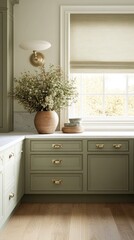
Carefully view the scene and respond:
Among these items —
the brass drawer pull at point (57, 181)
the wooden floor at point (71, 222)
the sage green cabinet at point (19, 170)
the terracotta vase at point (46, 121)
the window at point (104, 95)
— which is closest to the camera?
the wooden floor at point (71, 222)

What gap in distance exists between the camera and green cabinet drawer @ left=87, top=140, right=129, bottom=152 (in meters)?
4.24

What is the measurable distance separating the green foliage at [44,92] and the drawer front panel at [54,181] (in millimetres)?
843

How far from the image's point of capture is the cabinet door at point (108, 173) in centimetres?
425

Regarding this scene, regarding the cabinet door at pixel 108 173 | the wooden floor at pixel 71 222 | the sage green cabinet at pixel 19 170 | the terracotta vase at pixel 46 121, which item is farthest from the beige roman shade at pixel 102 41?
the wooden floor at pixel 71 222

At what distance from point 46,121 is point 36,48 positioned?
96 centimetres

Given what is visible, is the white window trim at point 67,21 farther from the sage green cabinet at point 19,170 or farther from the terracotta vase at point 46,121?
the sage green cabinet at point 19,170

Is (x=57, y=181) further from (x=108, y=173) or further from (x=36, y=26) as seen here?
(x=36, y=26)

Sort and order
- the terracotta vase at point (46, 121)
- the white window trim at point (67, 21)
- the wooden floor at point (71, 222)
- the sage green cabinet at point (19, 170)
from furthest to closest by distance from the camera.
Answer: the white window trim at point (67, 21)
the terracotta vase at point (46, 121)
the sage green cabinet at point (19, 170)
the wooden floor at point (71, 222)

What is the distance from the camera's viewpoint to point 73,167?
167 inches

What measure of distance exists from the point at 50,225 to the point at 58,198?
86 centimetres

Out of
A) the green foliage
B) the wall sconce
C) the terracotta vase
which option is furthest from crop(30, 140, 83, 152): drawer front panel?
the wall sconce

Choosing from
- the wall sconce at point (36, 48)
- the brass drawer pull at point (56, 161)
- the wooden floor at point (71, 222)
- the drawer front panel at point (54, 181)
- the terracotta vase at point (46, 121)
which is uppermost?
the wall sconce at point (36, 48)

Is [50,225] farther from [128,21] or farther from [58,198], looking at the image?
[128,21]

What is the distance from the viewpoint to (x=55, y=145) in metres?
4.23
